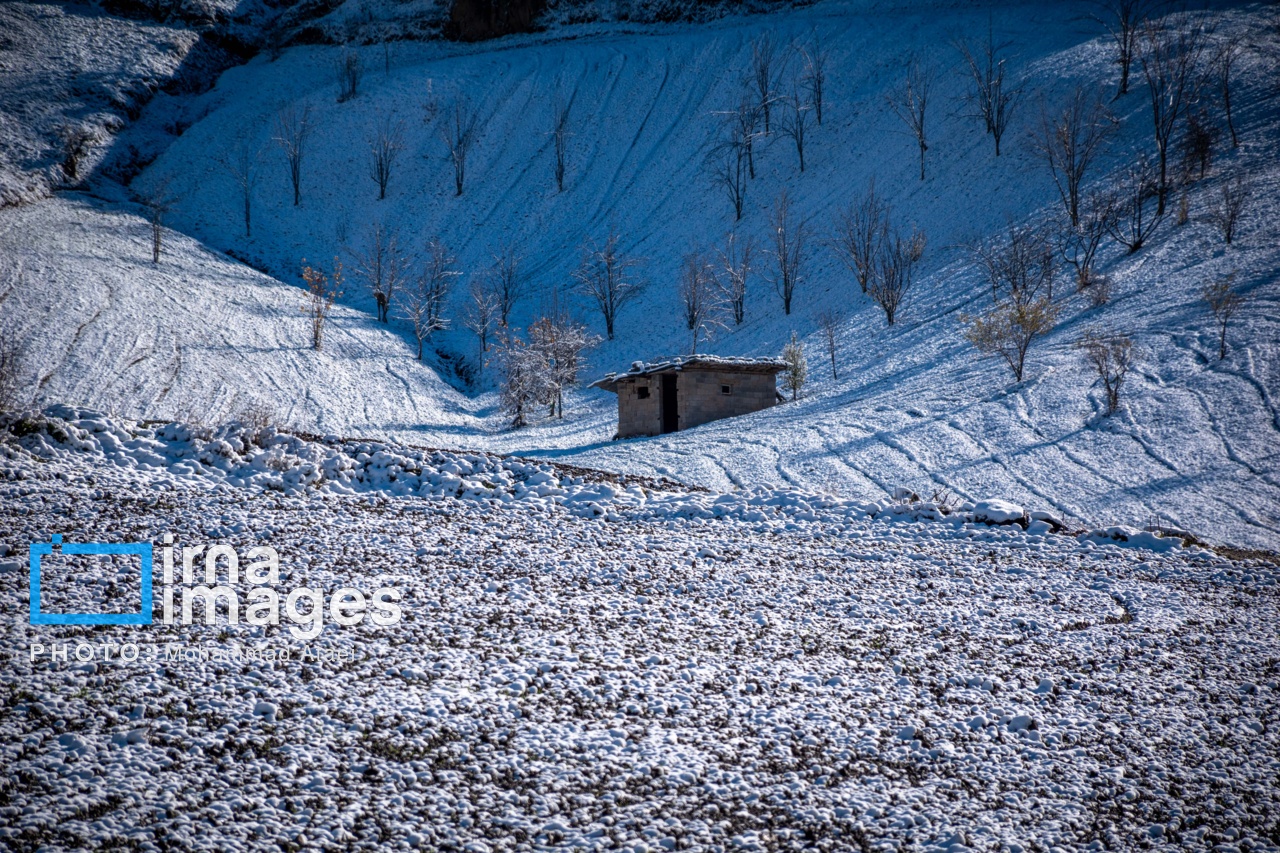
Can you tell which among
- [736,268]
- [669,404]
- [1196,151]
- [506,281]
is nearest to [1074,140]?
[1196,151]

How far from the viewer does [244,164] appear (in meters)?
61.8

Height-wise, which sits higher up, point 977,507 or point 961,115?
point 961,115

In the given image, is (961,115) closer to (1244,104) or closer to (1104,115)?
(1104,115)

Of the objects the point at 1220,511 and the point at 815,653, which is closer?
the point at 815,653

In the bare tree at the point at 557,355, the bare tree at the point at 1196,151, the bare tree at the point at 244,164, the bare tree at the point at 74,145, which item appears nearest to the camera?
the bare tree at the point at 557,355

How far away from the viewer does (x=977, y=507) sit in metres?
13.3

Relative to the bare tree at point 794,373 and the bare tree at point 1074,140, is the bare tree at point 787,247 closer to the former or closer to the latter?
the bare tree at point 794,373

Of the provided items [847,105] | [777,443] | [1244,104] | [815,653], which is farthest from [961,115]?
[815,653]

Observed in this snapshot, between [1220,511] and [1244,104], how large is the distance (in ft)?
131

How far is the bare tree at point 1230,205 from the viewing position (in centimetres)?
3506

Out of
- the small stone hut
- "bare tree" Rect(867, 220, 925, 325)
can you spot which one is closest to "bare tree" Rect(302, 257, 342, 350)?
the small stone hut

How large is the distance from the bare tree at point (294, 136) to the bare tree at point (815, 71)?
41.3 meters

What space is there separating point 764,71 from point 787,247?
21263 millimetres

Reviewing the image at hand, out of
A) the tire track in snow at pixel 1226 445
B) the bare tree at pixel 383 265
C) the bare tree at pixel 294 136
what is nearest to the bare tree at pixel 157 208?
the bare tree at pixel 294 136
